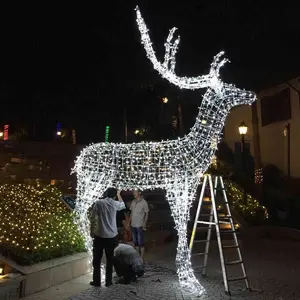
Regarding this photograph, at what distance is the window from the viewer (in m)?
18.9

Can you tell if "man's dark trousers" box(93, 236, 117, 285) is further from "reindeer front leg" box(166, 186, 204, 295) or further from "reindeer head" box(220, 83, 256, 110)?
"reindeer head" box(220, 83, 256, 110)

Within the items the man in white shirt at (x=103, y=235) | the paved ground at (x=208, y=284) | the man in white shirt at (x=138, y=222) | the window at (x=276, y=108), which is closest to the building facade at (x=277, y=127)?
the window at (x=276, y=108)

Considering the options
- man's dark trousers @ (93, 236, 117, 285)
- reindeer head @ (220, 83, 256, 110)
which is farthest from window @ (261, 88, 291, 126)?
man's dark trousers @ (93, 236, 117, 285)

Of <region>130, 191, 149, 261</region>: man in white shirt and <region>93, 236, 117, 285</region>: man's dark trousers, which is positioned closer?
<region>93, 236, 117, 285</region>: man's dark trousers

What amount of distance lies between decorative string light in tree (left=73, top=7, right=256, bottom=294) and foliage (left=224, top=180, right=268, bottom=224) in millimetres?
7427

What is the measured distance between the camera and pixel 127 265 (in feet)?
23.6

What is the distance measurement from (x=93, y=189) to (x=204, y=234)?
18.4 feet

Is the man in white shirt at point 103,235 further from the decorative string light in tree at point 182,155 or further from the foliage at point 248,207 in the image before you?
the foliage at point 248,207

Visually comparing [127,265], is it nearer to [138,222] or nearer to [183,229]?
[183,229]

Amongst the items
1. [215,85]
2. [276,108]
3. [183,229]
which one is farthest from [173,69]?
[276,108]

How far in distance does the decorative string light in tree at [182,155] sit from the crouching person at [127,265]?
761mm

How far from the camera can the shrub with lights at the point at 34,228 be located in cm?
694

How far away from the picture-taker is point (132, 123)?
3139cm

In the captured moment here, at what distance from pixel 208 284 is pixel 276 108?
14.2 metres
